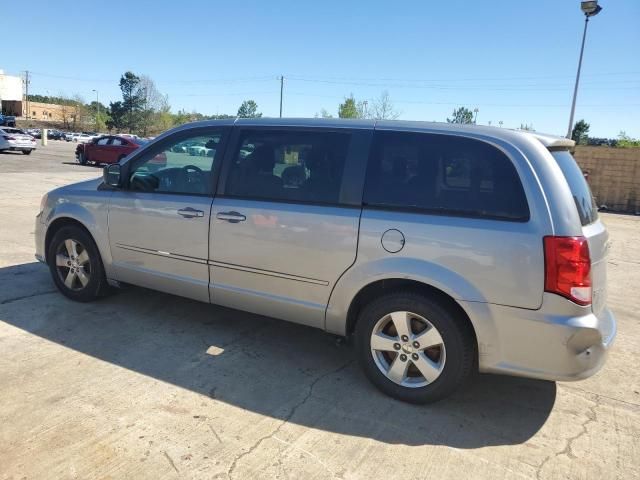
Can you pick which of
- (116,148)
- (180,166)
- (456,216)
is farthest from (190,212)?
(116,148)

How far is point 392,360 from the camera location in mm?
3416

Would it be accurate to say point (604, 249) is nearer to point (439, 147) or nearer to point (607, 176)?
point (439, 147)

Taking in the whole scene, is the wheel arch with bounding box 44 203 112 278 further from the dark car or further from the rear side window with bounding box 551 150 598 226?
the dark car

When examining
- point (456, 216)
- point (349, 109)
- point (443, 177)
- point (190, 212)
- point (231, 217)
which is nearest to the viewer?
point (456, 216)

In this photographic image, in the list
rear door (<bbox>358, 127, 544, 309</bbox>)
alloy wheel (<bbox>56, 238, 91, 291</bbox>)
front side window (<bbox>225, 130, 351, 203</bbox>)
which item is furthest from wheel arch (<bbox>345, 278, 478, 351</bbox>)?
alloy wheel (<bbox>56, 238, 91, 291</bbox>)

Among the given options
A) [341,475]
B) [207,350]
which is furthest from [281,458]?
[207,350]

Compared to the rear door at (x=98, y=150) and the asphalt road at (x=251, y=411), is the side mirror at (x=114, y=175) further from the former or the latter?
the rear door at (x=98, y=150)

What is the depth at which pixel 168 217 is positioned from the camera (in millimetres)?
4164

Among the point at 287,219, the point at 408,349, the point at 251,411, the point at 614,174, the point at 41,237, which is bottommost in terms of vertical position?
the point at 251,411

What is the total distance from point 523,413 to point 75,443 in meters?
2.75

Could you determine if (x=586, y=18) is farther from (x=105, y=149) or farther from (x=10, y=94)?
(x=10, y=94)

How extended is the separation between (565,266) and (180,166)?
122 inches

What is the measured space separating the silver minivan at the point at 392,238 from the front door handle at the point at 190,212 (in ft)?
0.07

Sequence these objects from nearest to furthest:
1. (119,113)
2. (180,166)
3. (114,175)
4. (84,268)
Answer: (180,166)
(114,175)
(84,268)
(119,113)
